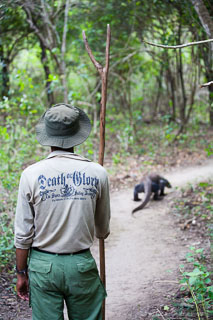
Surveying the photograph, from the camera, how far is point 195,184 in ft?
26.2

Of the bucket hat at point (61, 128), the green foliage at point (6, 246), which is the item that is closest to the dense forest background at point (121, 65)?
the green foliage at point (6, 246)

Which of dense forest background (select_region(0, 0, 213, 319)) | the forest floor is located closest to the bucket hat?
the forest floor

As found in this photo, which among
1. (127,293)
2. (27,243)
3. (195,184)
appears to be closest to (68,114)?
(27,243)

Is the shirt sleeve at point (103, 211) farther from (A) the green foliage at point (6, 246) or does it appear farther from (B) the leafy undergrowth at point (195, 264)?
(A) the green foliage at point (6, 246)

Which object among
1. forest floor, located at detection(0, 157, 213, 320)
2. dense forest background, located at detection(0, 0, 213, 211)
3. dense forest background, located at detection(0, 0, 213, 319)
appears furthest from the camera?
dense forest background, located at detection(0, 0, 213, 211)

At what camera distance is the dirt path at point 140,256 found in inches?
150

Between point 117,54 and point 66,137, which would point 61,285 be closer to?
point 66,137

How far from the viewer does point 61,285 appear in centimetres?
214

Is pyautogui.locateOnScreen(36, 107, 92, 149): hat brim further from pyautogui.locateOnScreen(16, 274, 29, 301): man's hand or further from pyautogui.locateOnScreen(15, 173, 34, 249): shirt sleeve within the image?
→ pyautogui.locateOnScreen(16, 274, 29, 301): man's hand

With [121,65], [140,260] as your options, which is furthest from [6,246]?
[121,65]

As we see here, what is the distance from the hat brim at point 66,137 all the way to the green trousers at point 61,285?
0.70 metres

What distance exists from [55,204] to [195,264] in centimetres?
135

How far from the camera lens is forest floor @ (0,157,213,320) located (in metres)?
3.60

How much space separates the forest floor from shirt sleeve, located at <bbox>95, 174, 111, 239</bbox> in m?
1.21
